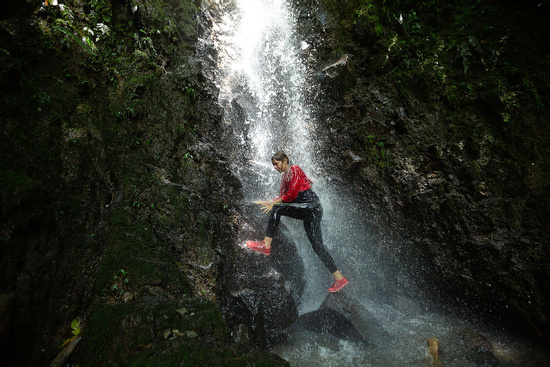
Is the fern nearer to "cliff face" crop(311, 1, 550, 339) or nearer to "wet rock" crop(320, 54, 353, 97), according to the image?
"cliff face" crop(311, 1, 550, 339)

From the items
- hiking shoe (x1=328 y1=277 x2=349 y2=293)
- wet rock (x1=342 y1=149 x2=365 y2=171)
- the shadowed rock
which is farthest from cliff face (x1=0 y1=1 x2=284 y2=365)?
wet rock (x1=342 y1=149 x2=365 y2=171)

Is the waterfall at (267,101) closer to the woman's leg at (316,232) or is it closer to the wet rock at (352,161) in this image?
the wet rock at (352,161)

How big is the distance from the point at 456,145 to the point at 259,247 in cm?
573

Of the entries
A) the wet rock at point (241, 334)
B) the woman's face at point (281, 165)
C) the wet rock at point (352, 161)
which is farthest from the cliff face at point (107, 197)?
the wet rock at point (352, 161)

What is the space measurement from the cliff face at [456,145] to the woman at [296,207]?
2424mm

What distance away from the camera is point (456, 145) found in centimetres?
603

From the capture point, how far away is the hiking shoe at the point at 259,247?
5.01 metres

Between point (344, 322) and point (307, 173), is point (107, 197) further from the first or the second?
point (307, 173)

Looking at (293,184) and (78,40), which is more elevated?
(78,40)

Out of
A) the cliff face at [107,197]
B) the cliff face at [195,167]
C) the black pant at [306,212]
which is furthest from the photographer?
the black pant at [306,212]

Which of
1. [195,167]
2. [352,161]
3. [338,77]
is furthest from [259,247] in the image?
[338,77]

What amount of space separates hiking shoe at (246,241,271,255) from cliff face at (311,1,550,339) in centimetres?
339

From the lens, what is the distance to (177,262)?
12.5 feet

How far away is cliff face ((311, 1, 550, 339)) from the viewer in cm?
484
